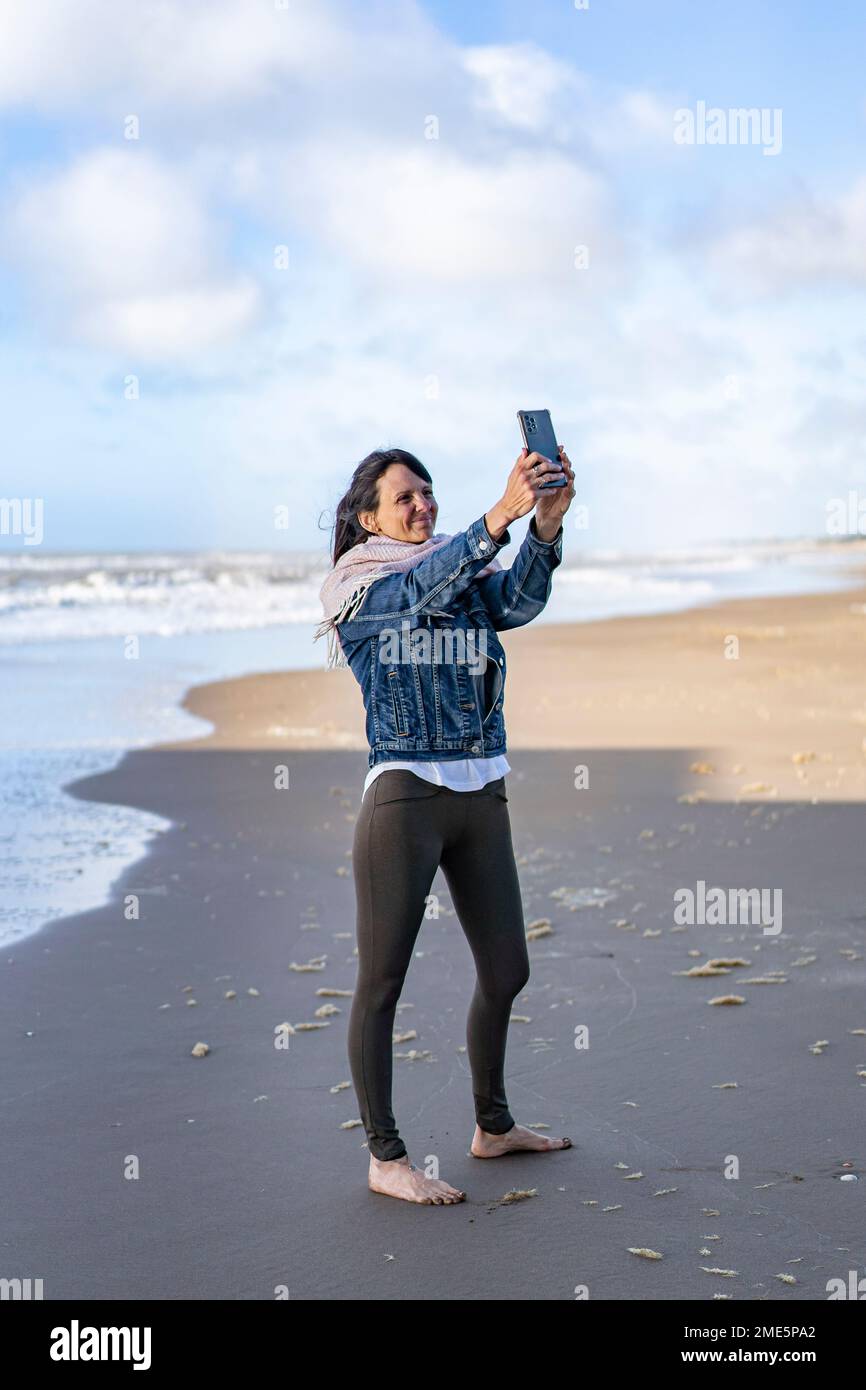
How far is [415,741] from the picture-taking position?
12.0 ft

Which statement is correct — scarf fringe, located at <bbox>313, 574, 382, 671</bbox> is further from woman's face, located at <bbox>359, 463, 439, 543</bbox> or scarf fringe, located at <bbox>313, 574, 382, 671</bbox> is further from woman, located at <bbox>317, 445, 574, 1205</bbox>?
woman's face, located at <bbox>359, 463, 439, 543</bbox>

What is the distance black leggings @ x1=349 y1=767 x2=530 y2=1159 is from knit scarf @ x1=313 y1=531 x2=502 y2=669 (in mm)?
455

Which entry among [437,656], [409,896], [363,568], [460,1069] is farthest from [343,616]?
[460,1069]

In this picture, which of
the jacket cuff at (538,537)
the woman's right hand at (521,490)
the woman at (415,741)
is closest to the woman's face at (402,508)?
the woman at (415,741)

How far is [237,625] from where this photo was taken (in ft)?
92.7

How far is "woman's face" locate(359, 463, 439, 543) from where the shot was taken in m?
3.78

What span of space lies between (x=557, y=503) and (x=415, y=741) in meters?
0.71

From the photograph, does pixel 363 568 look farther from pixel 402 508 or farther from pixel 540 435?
pixel 540 435

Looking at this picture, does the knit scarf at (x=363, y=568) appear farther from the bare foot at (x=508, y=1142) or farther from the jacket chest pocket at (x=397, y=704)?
the bare foot at (x=508, y=1142)

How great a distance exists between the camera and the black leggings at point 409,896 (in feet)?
12.0

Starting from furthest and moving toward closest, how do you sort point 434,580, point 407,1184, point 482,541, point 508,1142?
point 508,1142, point 407,1184, point 434,580, point 482,541

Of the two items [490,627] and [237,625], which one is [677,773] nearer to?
[490,627]

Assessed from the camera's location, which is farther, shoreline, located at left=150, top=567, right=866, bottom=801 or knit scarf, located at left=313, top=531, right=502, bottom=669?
shoreline, located at left=150, top=567, right=866, bottom=801

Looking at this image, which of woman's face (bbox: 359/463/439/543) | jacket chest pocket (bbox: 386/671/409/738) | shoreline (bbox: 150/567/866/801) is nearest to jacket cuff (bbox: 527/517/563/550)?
woman's face (bbox: 359/463/439/543)
